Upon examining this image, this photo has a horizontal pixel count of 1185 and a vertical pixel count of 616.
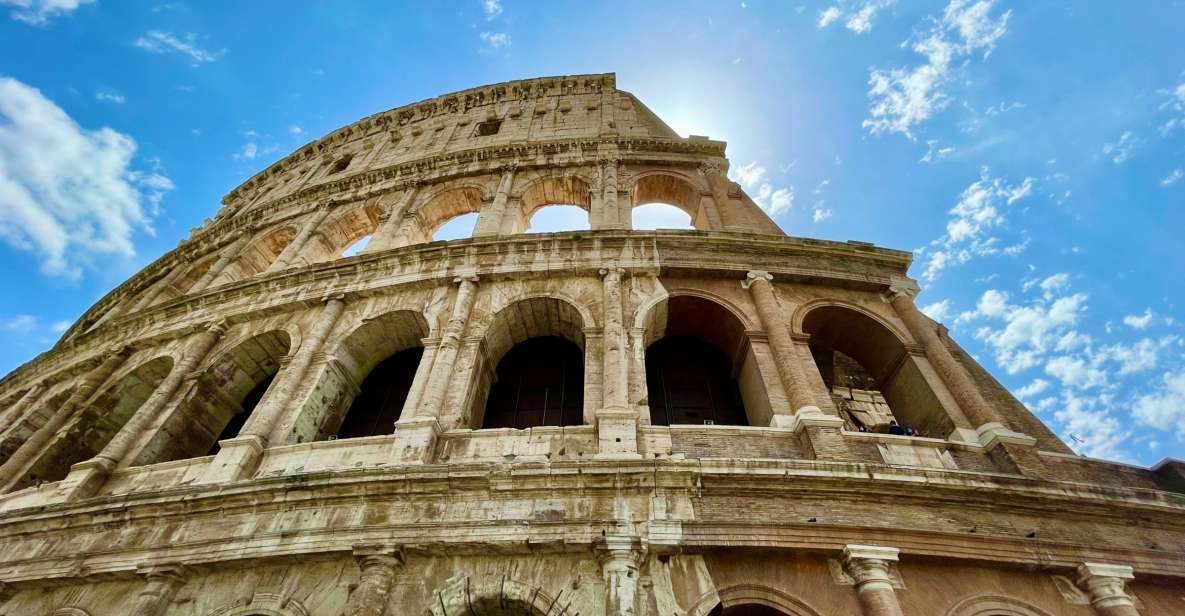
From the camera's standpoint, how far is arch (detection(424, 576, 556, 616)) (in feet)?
17.1

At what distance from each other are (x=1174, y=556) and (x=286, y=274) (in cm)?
1298

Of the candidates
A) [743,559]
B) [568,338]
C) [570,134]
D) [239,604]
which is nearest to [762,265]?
[568,338]

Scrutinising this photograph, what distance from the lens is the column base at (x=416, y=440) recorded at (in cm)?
634

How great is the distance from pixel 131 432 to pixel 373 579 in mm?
5479

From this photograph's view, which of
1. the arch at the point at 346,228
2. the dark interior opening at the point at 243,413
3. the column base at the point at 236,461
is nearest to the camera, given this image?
the column base at the point at 236,461

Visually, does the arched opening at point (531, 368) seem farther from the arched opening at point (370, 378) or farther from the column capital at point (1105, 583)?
the column capital at point (1105, 583)

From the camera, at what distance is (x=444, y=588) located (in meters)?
5.40

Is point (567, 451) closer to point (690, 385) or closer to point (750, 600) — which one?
point (750, 600)

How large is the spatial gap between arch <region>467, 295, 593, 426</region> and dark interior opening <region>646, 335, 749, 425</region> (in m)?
1.25

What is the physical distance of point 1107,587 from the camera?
538 centimetres

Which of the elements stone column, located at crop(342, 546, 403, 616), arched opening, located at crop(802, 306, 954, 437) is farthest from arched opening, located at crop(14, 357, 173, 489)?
arched opening, located at crop(802, 306, 954, 437)

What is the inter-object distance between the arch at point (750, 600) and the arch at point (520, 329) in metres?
3.64

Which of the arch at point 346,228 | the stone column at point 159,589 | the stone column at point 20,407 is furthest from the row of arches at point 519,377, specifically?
the arch at point 346,228

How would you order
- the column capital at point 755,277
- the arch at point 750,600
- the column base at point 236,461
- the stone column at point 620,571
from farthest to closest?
1. the column capital at point 755,277
2. the column base at point 236,461
3. the arch at point 750,600
4. the stone column at point 620,571
